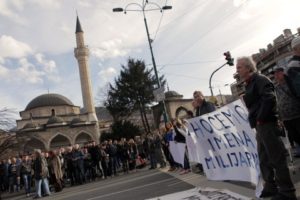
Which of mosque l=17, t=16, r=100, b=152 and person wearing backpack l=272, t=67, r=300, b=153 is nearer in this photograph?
person wearing backpack l=272, t=67, r=300, b=153

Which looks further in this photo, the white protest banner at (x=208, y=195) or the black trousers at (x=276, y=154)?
the white protest banner at (x=208, y=195)

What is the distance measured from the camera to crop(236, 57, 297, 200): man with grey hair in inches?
235

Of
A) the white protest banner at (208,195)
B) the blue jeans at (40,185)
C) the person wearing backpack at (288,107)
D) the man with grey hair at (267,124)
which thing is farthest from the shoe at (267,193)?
the blue jeans at (40,185)

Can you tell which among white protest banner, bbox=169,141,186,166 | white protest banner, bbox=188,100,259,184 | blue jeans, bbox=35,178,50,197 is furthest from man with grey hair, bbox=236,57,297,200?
blue jeans, bbox=35,178,50,197

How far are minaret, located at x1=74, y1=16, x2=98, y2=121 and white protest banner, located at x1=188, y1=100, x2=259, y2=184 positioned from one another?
2832 inches

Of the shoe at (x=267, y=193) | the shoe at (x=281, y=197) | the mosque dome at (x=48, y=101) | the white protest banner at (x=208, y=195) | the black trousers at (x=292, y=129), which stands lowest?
the shoe at (x=281, y=197)

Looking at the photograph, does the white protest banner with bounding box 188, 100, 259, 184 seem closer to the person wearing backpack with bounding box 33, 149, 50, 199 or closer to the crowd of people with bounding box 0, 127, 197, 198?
the person wearing backpack with bounding box 33, 149, 50, 199

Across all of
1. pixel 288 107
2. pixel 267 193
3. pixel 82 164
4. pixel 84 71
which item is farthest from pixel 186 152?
pixel 84 71

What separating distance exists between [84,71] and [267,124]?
7643 cm

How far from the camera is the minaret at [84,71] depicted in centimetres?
8050

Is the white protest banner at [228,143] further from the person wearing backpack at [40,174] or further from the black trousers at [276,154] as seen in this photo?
the person wearing backpack at [40,174]

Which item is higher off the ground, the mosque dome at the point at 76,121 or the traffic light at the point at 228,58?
the mosque dome at the point at 76,121

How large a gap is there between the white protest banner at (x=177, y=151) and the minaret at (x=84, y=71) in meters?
66.3

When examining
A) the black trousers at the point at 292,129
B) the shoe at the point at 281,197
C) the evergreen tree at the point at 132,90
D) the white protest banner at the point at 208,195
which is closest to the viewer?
the shoe at the point at 281,197
